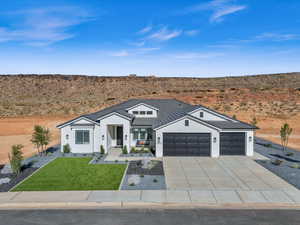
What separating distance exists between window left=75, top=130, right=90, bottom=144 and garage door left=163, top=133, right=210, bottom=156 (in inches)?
304

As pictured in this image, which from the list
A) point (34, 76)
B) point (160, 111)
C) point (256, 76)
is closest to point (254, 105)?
point (160, 111)

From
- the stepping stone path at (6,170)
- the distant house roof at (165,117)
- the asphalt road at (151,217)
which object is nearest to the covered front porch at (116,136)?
the distant house roof at (165,117)

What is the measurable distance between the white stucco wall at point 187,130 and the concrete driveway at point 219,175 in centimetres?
99

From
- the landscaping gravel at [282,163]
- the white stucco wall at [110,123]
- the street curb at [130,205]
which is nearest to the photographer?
the street curb at [130,205]

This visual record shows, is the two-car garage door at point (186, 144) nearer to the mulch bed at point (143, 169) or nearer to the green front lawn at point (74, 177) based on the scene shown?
the mulch bed at point (143, 169)

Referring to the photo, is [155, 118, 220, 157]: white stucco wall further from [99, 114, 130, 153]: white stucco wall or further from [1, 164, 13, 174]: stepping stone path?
[1, 164, 13, 174]: stepping stone path

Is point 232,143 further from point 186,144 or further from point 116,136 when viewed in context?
point 116,136

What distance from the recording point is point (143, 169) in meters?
19.4

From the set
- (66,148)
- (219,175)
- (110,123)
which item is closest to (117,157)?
(110,123)

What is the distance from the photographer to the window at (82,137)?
25344mm

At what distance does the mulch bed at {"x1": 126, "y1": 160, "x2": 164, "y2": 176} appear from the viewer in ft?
61.2

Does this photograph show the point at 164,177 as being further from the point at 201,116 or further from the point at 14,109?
the point at 14,109

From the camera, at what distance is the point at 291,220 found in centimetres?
1152

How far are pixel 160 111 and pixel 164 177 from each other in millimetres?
16029
